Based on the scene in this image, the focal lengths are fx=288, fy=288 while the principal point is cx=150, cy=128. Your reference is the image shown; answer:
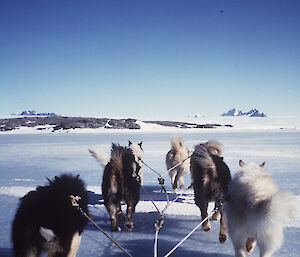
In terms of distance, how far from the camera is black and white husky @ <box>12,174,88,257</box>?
2.23 m

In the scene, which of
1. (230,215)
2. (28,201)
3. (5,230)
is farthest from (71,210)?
(5,230)

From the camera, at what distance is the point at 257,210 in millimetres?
2225

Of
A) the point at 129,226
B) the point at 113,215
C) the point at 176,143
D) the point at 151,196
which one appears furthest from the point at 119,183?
the point at 176,143

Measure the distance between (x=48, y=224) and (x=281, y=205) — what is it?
5.85 feet

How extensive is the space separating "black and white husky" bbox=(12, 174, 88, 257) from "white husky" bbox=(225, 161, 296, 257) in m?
1.37

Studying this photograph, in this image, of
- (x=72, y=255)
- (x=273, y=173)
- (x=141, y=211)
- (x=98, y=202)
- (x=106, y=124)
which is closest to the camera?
(x=72, y=255)

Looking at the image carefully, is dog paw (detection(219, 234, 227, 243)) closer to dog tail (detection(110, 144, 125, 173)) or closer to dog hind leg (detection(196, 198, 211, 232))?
dog hind leg (detection(196, 198, 211, 232))

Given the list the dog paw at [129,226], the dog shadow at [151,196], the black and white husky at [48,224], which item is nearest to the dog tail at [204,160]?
the dog paw at [129,226]

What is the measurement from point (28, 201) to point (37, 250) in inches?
16.3

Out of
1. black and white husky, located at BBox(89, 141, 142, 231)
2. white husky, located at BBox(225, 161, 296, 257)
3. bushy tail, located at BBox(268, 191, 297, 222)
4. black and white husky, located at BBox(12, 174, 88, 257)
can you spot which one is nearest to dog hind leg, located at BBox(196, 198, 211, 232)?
black and white husky, located at BBox(89, 141, 142, 231)

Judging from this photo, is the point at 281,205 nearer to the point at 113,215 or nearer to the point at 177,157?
the point at 113,215

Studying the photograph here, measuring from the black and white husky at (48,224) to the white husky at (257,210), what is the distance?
137cm

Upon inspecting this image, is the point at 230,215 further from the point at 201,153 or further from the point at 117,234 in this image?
the point at 117,234

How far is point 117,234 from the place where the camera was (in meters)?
Result: 3.79
